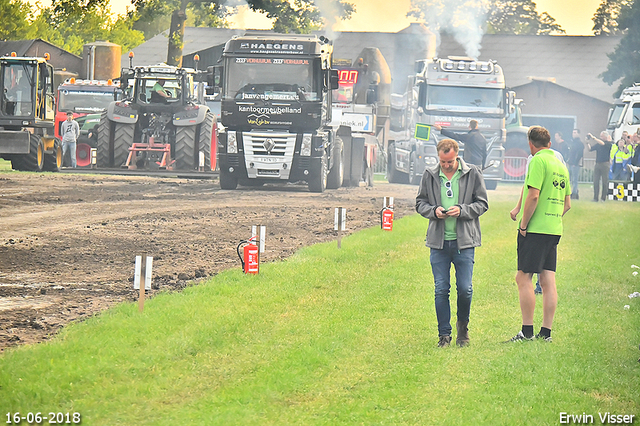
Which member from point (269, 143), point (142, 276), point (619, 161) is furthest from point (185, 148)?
point (142, 276)

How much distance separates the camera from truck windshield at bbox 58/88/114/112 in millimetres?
33375

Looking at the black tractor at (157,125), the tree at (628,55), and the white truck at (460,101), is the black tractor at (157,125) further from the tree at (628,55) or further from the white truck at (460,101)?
the tree at (628,55)

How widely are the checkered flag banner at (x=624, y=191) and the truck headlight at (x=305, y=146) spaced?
878cm

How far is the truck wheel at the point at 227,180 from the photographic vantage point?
24797 mm

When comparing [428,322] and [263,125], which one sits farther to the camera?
[263,125]

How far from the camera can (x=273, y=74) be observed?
23.5 m

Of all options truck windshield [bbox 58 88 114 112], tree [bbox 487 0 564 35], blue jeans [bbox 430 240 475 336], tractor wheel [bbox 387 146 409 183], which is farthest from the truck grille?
tree [bbox 487 0 564 35]

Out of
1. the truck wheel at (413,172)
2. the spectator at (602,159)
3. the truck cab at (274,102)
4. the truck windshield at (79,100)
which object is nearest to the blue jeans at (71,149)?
the truck windshield at (79,100)

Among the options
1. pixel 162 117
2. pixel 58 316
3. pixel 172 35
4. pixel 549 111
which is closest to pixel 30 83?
pixel 162 117

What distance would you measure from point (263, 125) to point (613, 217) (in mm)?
8728

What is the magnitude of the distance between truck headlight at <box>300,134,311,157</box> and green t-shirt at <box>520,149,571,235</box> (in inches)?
622

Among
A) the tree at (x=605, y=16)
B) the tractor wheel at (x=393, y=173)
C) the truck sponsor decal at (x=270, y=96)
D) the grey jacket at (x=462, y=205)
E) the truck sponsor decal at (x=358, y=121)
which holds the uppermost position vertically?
the tree at (x=605, y=16)

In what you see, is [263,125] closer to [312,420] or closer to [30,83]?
[30,83]

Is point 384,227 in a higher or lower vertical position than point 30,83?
lower
